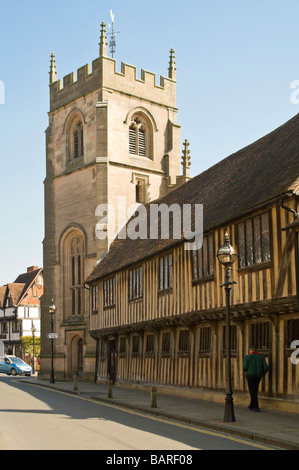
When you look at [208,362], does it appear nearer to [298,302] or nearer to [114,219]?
[298,302]

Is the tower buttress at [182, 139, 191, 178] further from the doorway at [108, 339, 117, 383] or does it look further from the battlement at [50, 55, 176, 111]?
the doorway at [108, 339, 117, 383]

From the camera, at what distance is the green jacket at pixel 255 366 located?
47.4 feet

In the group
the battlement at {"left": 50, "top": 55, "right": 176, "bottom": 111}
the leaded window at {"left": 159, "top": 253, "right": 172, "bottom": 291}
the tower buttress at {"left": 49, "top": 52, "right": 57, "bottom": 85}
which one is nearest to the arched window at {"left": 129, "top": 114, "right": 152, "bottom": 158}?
the battlement at {"left": 50, "top": 55, "right": 176, "bottom": 111}

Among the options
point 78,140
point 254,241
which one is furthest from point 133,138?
point 254,241

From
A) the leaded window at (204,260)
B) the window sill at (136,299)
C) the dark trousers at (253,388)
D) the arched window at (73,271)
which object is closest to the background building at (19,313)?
the arched window at (73,271)

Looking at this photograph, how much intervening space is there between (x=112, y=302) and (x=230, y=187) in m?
10.6

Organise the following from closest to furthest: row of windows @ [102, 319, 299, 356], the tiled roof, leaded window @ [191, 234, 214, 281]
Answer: row of windows @ [102, 319, 299, 356], leaded window @ [191, 234, 214, 281], the tiled roof

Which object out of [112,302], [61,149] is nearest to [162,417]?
[112,302]

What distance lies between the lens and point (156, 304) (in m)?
22.7

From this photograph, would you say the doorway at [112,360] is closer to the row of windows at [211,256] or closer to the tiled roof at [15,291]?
the row of windows at [211,256]

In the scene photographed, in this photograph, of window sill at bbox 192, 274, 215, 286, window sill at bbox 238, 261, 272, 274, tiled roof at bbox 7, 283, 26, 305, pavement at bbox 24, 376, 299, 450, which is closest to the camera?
pavement at bbox 24, 376, 299, 450

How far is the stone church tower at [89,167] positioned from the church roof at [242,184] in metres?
7.69

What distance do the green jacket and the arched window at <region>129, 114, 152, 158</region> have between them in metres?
23.9

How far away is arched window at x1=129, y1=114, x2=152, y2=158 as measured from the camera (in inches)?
1464
